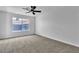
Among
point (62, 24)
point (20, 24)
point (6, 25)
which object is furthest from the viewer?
point (20, 24)

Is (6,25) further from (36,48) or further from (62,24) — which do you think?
(62,24)

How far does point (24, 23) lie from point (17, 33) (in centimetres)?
134

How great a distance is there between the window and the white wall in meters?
2.14

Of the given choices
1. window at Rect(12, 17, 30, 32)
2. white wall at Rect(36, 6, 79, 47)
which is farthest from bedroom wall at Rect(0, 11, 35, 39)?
white wall at Rect(36, 6, 79, 47)

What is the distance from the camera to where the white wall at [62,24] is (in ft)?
17.4

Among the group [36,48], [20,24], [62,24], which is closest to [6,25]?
[20,24]

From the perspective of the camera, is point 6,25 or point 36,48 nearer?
point 36,48

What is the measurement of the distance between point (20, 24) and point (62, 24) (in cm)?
458

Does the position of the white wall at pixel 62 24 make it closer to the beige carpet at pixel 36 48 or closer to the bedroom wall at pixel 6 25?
the beige carpet at pixel 36 48

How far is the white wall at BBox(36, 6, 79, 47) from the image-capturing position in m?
5.29

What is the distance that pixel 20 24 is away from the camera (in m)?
9.14

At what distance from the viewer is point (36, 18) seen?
10094mm

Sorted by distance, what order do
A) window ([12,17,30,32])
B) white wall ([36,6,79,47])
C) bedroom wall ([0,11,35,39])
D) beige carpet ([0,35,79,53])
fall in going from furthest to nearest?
window ([12,17,30,32])
bedroom wall ([0,11,35,39])
white wall ([36,6,79,47])
beige carpet ([0,35,79,53])

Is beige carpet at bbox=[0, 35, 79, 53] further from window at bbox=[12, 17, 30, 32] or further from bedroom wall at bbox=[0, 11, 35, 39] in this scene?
window at bbox=[12, 17, 30, 32]
